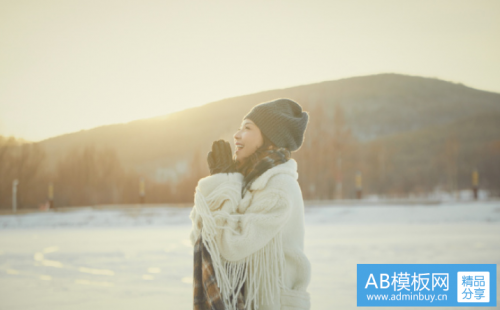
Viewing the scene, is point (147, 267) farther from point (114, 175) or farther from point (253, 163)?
point (114, 175)

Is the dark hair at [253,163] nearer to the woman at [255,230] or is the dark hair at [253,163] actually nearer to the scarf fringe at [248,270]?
the woman at [255,230]

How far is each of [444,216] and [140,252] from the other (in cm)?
1145

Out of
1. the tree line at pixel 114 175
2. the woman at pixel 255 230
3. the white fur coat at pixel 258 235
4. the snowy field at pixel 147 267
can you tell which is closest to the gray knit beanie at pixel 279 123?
the woman at pixel 255 230

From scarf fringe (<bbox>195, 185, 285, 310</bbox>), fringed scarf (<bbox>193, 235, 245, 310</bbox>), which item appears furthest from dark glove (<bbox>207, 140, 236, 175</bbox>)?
fringed scarf (<bbox>193, 235, 245, 310</bbox>)

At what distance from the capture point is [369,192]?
5497cm

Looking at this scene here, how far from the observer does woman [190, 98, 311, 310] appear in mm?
1372

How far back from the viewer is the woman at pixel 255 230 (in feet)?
4.50

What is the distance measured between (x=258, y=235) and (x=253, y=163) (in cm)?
26

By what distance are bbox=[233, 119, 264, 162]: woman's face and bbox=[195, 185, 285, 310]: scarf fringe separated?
0.22 meters

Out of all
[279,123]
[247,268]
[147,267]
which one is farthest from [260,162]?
[147,267]

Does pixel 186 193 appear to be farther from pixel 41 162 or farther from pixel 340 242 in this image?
pixel 340 242

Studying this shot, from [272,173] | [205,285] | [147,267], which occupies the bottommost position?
[147,267]

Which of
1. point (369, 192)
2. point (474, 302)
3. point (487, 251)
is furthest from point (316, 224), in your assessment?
point (369, 192)

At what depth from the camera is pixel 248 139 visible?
60.5 inches
